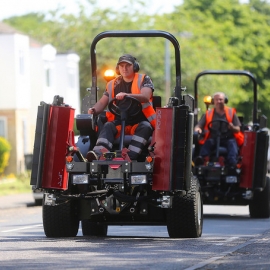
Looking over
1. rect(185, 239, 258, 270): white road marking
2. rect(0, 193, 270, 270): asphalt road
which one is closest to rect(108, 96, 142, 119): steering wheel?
rect(0, 193, 270, 270): asphalt road

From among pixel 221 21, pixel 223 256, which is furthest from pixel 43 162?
pixel 221 21

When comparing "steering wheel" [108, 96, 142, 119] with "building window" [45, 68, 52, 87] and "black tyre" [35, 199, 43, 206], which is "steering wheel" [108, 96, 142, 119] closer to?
"black tyre" [35, 199, 43, 206]

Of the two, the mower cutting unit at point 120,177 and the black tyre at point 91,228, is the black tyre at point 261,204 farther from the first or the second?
the mower cutting unit at point 120,177

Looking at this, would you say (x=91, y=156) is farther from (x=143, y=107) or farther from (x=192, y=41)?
(x=192, y=41)

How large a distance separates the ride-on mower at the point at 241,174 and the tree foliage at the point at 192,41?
39538mm

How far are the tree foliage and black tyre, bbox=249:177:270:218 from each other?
39.6m

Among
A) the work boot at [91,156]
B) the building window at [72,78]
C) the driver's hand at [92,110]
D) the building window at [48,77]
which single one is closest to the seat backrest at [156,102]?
the driver's hand at [92,110]

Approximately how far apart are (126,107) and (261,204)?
665cm

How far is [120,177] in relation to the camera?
13633 millimetres

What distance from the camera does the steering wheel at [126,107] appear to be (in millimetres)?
14336

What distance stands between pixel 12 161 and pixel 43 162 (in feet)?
115

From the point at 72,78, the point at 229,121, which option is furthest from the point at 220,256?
the point at 72,78

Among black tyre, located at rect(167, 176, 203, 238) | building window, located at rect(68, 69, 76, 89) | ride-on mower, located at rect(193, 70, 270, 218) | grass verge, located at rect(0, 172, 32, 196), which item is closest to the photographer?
black tyre, located at rect(167, 176, 203, 238)

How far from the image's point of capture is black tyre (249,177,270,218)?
802 inches
